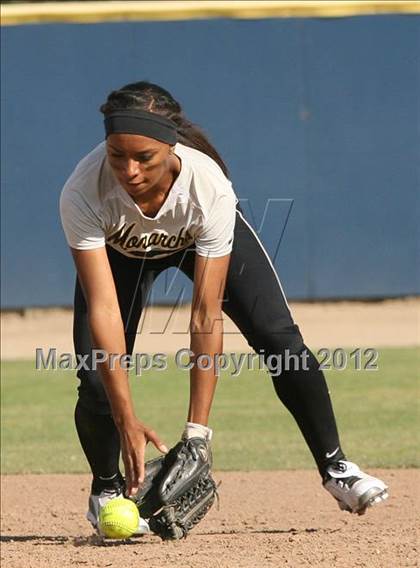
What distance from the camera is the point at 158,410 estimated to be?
7.14 m

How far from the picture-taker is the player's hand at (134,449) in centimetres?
298

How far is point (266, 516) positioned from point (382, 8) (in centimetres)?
646

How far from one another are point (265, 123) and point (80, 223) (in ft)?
23.2

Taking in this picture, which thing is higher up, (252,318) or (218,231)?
(218,231)

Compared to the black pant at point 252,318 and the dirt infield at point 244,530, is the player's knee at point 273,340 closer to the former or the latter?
the black pant at point 252,318

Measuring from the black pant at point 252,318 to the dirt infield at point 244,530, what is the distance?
1.28 feet

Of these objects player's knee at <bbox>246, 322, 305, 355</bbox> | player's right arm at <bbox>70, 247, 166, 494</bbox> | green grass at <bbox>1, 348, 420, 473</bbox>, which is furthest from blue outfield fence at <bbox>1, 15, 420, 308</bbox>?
player's right arm at <bbox>70, 247, 166, 494</bbox>

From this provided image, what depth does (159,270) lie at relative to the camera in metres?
3.65

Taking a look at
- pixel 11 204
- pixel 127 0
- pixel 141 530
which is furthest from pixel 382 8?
pixel 141 530

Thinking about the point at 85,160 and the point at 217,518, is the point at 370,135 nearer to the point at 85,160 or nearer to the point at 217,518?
the point at 217,518

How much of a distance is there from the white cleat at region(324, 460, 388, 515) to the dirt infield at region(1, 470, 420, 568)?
0.10 m

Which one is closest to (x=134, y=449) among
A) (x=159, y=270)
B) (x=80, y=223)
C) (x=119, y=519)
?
(x=119, y=519)

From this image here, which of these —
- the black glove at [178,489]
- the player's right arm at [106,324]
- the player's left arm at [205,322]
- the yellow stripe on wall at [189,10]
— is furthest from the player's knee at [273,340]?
the yellow stripe on wall at [189,10]

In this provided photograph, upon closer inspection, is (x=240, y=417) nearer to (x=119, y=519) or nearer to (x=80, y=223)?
(x=119, y=519)
